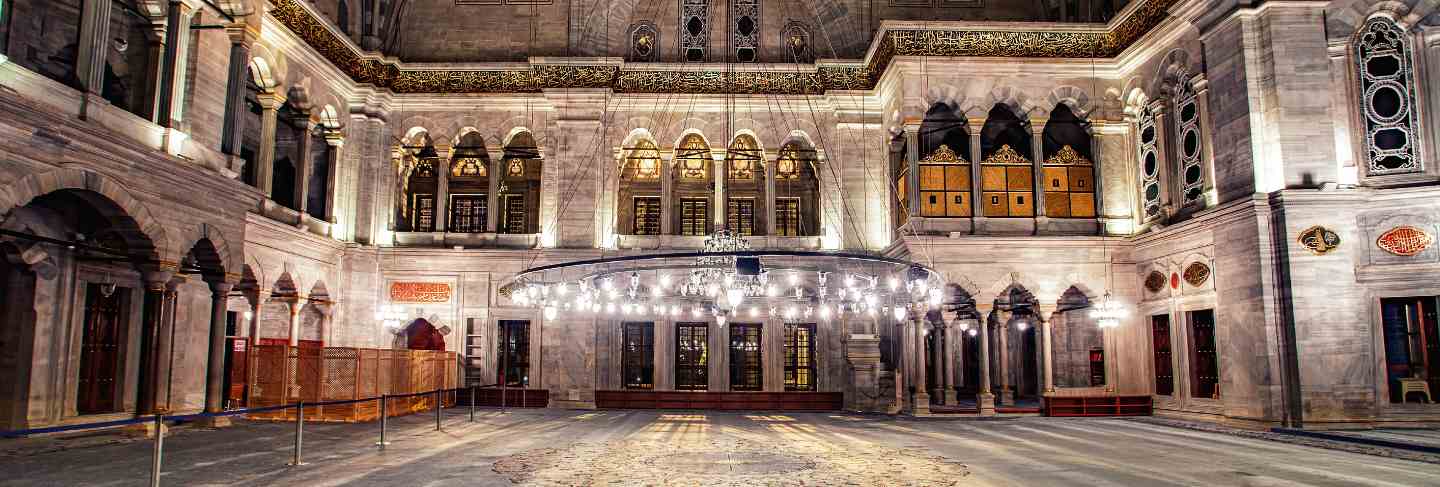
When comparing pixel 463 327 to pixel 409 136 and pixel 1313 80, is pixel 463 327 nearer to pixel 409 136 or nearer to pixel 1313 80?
pixel 409 136

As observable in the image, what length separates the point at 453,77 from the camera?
75.2ft

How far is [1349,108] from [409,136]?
68.6 feet

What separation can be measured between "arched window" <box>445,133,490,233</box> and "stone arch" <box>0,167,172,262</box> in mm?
11696

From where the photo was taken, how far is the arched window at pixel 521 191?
24750mm

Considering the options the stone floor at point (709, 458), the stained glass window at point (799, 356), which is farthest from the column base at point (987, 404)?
the stained glass window at point (799, 356)

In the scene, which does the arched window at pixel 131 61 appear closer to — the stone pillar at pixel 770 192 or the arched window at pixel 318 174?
the arched window at pixel 318 174

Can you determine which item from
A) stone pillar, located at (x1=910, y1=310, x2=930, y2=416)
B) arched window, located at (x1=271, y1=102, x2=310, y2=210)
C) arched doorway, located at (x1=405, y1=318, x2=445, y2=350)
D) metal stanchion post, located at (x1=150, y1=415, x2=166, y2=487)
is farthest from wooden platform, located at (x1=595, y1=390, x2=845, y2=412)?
metal stanchion post, located at (x1=150, y1=415, x2=166, y2=487)

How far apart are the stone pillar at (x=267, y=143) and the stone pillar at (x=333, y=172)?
2480mm

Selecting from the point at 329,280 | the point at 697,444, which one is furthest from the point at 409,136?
the point at 697,444

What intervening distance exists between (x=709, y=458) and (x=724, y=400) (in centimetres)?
1103

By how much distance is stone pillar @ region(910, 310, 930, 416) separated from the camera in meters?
19.3

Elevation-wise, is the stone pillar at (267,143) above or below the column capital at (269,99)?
below

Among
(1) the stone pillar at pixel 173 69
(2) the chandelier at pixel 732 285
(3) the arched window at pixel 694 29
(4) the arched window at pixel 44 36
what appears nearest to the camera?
(2) the chandelier at pixel 732 285

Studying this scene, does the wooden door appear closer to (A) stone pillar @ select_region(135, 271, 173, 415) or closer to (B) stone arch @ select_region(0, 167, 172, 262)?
(A) stone pillar @ select_region(135, 271, 173, 415)
